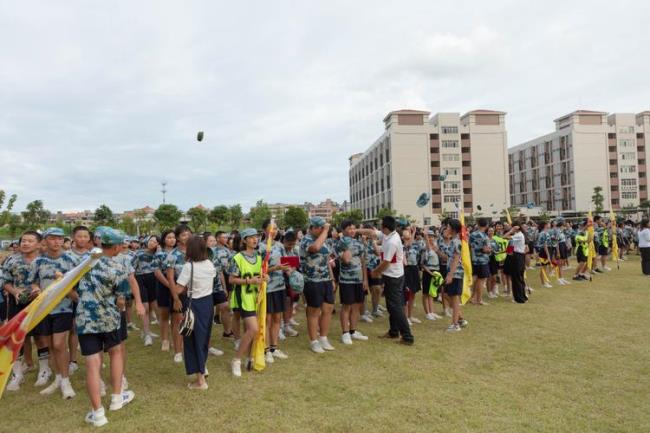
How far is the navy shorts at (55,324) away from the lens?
4473 millimetres

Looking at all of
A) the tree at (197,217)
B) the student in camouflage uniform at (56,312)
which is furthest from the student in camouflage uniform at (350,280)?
the tree at (197,217)

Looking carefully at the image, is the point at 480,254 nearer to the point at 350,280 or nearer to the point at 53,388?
the point at 350,280

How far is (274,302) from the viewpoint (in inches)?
221

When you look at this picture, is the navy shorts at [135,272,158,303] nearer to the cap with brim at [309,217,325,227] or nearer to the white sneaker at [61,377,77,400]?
the white sneaker at [61,377,77,400]

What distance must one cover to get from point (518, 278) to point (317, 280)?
5.66 metres

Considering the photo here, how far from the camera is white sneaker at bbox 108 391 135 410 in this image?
4066mm

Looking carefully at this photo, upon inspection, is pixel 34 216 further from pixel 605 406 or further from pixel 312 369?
pixel 605 406

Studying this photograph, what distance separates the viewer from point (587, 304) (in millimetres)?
8609

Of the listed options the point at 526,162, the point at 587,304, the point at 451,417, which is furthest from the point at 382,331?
the point at 526,162

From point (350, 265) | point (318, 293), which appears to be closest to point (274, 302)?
point (318, 293)

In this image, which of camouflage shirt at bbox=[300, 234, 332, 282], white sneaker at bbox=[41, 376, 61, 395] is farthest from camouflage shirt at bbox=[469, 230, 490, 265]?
white sneaker at bbox=[41, 376, 61, 395]

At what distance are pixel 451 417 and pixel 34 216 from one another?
32.7 m

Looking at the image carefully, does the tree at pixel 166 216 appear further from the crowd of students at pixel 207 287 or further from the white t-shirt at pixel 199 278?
the white t-shirt at pixel 199 278

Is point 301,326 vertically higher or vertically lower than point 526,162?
lower
